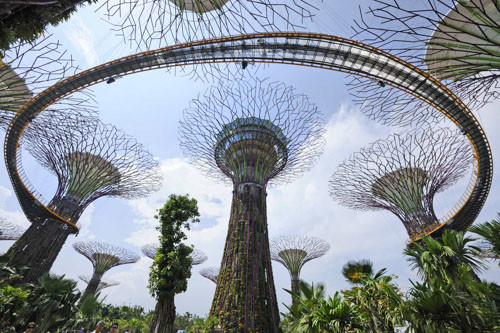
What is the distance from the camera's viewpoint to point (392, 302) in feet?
31.7

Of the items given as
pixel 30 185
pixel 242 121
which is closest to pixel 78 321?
pixel 30 185

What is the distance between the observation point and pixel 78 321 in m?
13.9

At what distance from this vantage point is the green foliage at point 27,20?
3689 mm

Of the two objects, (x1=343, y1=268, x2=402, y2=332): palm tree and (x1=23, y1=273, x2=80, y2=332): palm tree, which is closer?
(x1=343, y1=268, x2=402, y2=332): palm tree

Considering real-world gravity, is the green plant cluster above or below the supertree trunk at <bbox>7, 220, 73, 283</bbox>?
below

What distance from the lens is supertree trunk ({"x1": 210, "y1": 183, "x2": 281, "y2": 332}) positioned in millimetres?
15008

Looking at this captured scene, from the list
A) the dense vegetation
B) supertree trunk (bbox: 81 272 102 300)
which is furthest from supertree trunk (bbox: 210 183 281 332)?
supertree trunk (bbox: 81 272 102 300)

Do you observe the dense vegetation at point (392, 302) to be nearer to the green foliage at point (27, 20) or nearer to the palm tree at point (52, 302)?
the palm tree at point (52, 302)

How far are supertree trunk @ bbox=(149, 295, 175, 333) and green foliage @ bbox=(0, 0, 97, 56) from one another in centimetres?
1365

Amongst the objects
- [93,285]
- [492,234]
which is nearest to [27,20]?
[492,234]

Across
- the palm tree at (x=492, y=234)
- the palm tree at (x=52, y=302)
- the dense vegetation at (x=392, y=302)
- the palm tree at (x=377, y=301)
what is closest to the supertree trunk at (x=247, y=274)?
the dense vegetation at (x=392, y=302)

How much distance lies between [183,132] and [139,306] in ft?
155

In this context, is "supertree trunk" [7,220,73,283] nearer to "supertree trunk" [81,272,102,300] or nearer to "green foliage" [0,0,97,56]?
"supertree trunk" [81,272,102,300]

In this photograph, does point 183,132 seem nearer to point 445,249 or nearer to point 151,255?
point 445,249
